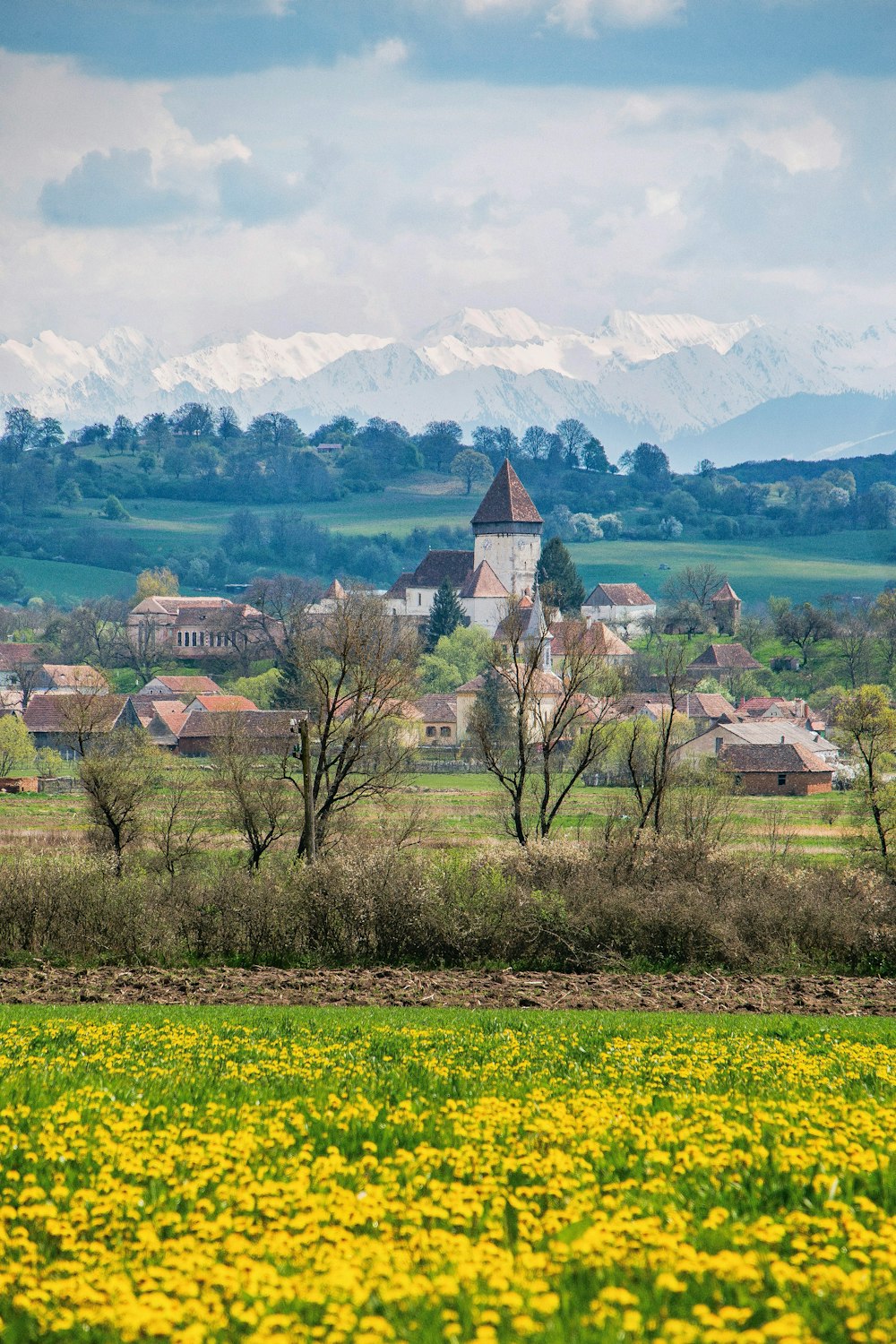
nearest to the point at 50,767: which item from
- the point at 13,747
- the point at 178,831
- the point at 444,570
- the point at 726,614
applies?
the point at 13,747

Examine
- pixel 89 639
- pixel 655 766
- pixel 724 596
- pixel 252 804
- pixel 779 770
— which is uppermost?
pixel 724 596

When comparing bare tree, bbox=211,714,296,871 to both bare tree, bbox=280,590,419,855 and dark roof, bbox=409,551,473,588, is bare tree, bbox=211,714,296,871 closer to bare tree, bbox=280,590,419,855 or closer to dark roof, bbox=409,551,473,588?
bare tree, bbox=280,590,419,855

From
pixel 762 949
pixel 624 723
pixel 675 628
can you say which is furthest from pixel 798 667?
pixel 762 949

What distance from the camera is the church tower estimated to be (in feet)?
531

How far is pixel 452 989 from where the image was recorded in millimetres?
23922

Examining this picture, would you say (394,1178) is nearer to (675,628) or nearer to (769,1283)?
(769,1283)

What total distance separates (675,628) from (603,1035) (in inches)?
5694

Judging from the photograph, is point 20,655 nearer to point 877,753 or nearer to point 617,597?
point 617,597

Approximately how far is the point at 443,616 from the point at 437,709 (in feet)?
114

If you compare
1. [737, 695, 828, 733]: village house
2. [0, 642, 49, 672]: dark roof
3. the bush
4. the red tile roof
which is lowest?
[737, 695, 828, 733]: village house

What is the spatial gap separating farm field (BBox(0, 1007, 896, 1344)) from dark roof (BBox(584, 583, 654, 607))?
544ft

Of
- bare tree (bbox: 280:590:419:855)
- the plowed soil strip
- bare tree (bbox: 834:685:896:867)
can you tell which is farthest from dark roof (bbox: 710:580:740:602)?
the plowed soil strip

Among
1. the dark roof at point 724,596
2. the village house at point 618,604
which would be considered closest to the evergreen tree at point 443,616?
the village house at point 618,604

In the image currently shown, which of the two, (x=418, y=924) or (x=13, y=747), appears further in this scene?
(x=13, y=747)
